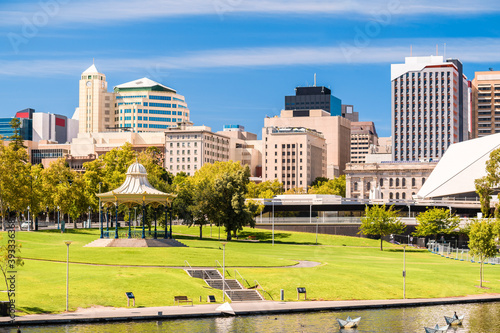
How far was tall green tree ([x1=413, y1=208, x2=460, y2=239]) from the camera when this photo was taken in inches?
5271

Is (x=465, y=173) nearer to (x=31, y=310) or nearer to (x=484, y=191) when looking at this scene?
(x=484, y=191)

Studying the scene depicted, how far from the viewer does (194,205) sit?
13225cm

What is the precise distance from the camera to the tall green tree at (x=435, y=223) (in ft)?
439

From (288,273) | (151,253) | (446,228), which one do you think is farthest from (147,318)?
(446,228)

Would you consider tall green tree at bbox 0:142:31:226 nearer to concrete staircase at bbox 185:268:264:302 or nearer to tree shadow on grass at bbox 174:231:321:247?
tree shadow on grass at bbox 174:231:321:247

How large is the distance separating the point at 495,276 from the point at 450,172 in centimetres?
11243

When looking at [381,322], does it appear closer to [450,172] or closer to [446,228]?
[446,228]

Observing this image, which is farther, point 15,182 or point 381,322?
point 15,182

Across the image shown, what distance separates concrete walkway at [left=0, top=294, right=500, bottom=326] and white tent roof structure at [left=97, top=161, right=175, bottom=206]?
31.7 meters

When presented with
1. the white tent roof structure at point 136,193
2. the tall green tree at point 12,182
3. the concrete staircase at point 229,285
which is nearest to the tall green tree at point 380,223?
the white tent roof structure at point 136,193

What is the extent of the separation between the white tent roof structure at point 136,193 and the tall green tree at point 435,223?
58.2m

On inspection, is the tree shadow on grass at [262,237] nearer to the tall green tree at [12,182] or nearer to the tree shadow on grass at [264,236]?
the tree shadow on grass at [264,236]

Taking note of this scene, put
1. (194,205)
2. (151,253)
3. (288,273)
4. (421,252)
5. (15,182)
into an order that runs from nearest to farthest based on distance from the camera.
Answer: (288,273)
(151,253)
(15,182)
(421,252)
(194,205)

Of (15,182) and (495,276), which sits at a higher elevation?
(15,182)
